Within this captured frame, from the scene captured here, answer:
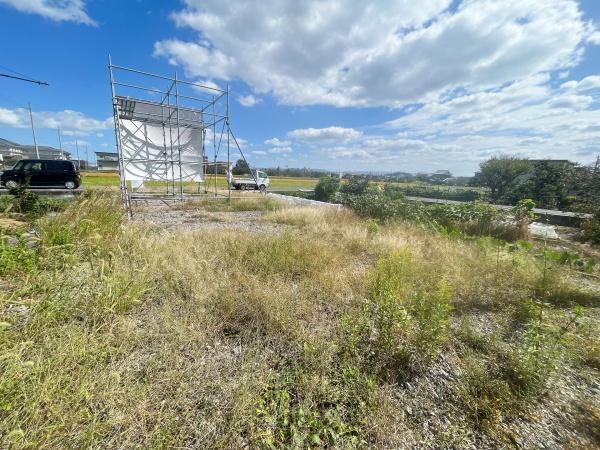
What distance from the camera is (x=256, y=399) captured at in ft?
5.12

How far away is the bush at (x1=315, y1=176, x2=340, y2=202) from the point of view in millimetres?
16906

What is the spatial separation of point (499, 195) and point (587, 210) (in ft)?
57.2

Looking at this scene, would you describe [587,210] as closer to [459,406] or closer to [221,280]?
[459,406]

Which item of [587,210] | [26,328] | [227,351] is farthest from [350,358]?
[587,210]

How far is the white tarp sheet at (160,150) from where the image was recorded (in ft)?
31.2

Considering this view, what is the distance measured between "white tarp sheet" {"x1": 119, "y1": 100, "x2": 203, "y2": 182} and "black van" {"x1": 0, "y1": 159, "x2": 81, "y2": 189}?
7.03m

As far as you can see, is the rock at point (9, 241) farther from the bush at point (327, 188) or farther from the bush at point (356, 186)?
the bush at point (327, 188)

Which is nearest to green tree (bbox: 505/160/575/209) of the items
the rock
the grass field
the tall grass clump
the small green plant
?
the small green plant

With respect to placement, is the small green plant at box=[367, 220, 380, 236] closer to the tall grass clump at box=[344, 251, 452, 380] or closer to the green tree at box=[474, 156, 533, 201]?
the tall grass clump at box=[344, 251, 452, 380]

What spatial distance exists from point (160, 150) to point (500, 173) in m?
26.6

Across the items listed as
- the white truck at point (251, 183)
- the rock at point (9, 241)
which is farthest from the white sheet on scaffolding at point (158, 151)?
the white truck at point (251, 183)

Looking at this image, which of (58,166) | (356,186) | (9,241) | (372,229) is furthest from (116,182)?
(372,229)

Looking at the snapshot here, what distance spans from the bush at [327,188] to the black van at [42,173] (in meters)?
14.7

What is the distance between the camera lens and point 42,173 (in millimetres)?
12977
